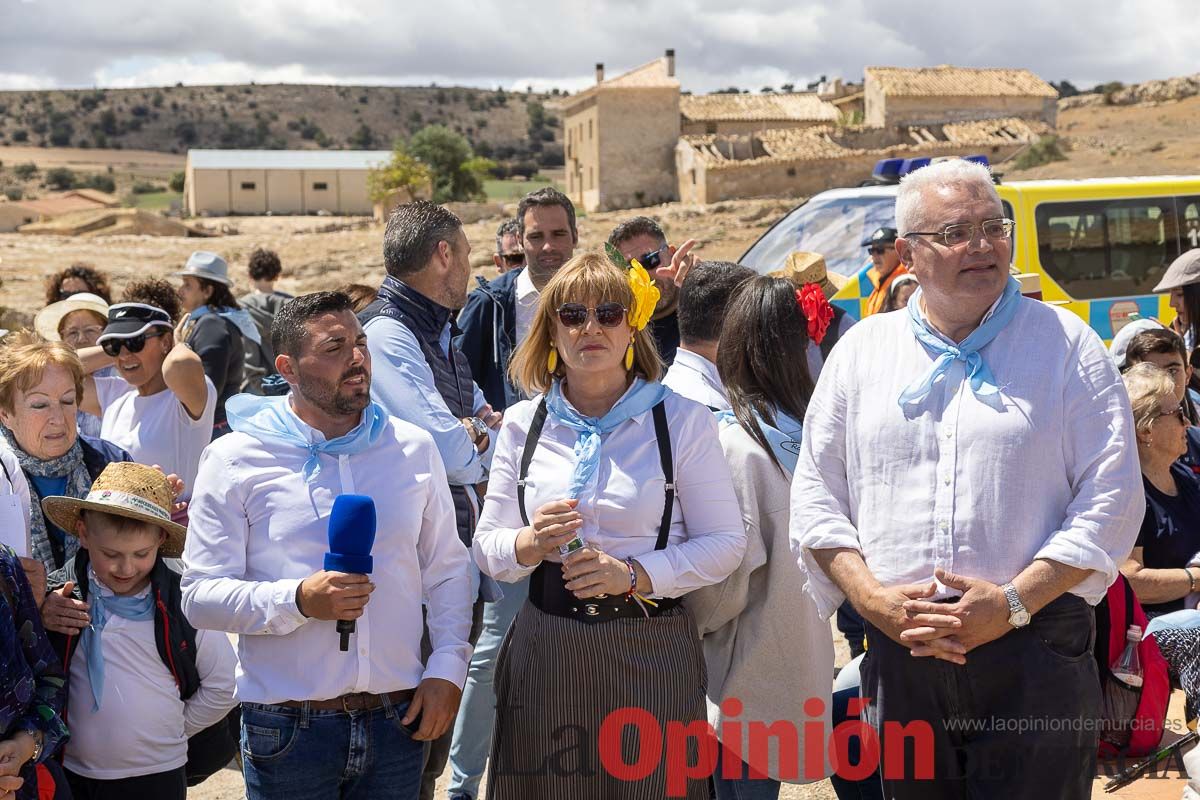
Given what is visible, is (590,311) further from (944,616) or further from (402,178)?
(402,178)

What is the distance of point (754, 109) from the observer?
4994 centimetres

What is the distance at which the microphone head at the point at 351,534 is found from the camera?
2.89 m

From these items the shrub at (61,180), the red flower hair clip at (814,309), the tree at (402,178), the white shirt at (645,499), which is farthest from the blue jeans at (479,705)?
the shrub at (61,180)

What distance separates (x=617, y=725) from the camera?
3.21 m

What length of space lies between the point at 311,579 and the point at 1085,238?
25.8 feet

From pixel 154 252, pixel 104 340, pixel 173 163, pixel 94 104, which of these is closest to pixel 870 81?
pixel 154 252

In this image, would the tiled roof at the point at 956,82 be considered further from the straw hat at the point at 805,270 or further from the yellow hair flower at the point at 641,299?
the yellow hair flower at the point at 641,299

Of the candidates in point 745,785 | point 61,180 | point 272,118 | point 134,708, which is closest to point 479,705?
point 745,785

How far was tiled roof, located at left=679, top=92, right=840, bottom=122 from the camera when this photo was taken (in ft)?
162

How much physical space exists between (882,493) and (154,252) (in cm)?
3276

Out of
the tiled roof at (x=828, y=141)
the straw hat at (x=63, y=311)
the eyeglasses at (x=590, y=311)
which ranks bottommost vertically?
the eyeglasses at (x=590, y=311)

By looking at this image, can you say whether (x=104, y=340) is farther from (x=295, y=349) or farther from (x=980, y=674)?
(x=980, y=674)

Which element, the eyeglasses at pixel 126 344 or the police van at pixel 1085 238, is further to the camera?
the police van at pixel 1085 238

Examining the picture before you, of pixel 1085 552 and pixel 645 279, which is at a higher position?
→ pixel 645 279
